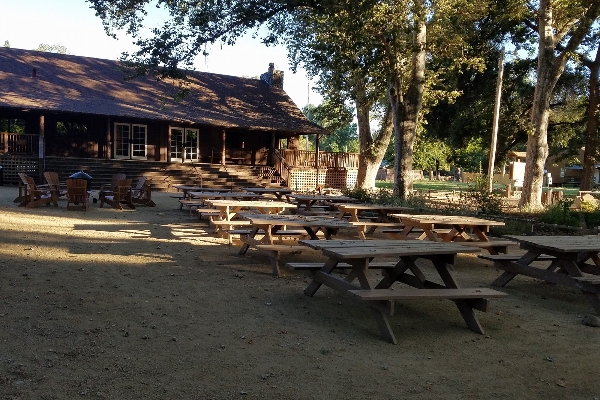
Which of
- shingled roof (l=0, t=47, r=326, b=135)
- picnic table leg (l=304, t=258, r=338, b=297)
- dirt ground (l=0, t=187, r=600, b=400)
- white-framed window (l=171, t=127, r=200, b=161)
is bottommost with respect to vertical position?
dirt ground (l=0, t=187, r=600, b=400)

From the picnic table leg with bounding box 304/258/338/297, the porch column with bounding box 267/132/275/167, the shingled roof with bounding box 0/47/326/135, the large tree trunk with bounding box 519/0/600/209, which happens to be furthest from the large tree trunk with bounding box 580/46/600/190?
the picnic table leg with bounding box 304/258/338/297

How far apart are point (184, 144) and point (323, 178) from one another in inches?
296

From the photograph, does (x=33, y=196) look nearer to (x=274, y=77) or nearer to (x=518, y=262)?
(x=518, y=262)

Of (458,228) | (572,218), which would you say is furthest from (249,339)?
(572,218)

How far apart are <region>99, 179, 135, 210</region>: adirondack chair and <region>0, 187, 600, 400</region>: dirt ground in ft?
22.8

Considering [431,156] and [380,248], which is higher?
[431,156]

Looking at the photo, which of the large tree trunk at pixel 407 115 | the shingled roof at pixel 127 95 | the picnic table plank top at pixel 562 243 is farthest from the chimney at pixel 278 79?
the picnic table plank top at pixel 562 243

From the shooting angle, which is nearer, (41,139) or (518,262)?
(518,262)

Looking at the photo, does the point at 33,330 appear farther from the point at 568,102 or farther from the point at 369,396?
the point at 568,102

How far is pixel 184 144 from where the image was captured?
2702 centimetres

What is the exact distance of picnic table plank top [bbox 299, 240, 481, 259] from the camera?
4887 mm

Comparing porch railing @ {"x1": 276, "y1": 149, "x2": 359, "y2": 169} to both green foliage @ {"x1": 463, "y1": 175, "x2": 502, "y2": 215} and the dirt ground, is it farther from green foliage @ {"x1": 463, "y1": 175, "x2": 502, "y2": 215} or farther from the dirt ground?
the dirt ground

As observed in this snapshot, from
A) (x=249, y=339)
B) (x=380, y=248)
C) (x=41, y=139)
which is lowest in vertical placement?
(x=249, y=339)

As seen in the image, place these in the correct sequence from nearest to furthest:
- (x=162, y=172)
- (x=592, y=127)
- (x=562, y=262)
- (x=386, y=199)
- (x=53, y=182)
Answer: (x=562, y=262) → (x=53, y=182) → (x=386, y=199) → (x=592, y=127) → (x=162, y=172)
